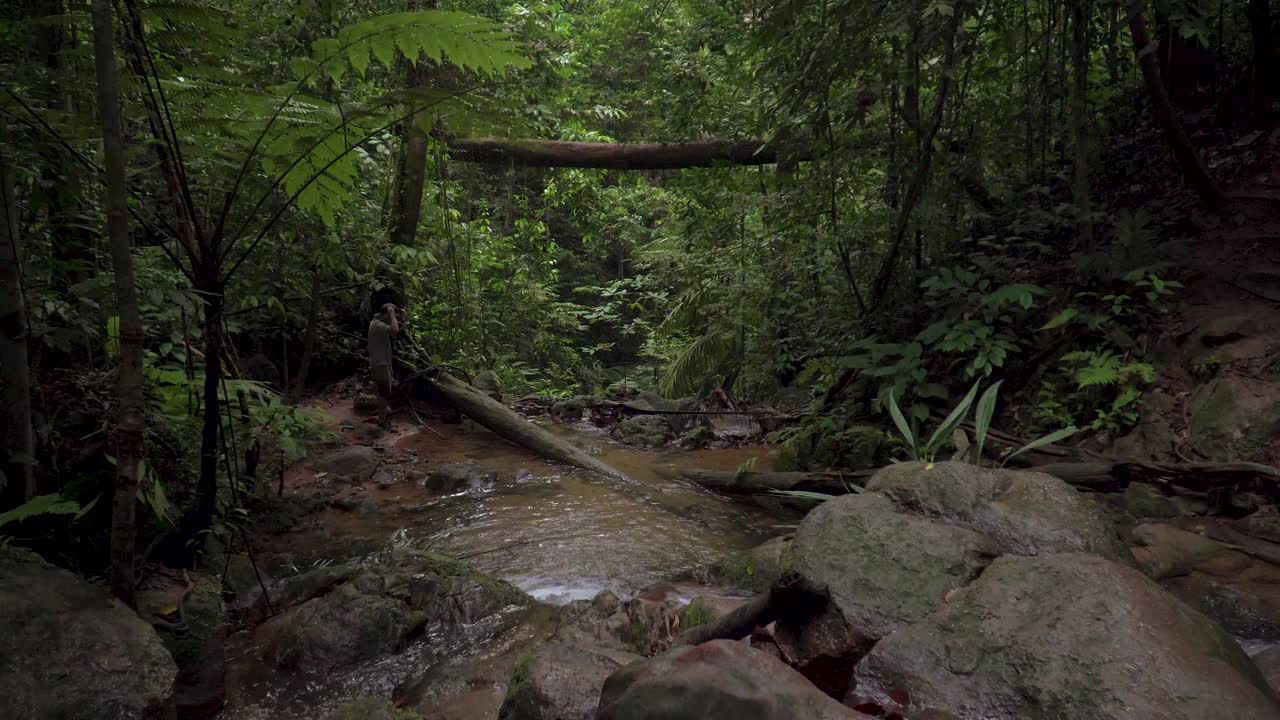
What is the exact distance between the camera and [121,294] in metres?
2.24

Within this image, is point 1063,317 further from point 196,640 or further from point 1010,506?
point 196,640

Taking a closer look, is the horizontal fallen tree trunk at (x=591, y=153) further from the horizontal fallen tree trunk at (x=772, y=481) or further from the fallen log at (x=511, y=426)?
the horizontal fallen tree trunk at (x=772, y=481)

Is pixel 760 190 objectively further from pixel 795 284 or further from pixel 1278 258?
pixel 1278 258

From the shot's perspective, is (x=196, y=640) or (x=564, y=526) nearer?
(x=196, y=640)

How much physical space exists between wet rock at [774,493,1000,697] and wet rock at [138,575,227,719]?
2157 mm

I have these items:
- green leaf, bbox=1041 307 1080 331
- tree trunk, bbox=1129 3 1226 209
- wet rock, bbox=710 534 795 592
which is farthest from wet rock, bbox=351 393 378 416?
tree trunk, bbox=1129 3 1226 209

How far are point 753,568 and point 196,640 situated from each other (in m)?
2.52

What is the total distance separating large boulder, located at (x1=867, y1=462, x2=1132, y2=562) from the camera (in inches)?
113

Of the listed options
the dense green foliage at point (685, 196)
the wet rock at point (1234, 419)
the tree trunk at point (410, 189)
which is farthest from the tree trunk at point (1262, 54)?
the tree trunk at point (410, 189)

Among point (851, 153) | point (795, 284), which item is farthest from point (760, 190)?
point (851, 153)

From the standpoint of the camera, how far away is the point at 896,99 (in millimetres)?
5703

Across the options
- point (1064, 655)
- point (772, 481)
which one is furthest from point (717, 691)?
point (772, 481)

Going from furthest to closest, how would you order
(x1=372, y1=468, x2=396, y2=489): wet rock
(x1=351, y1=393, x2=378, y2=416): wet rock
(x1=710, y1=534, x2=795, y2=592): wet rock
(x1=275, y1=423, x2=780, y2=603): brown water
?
(x1=351, y1=393, x2=378, y2=416): wet rock → (x1=372, y1=468, x2=396, y2=489): wet rock → (x1=275, y1=423, x2=780, y2=603): brown water → (x1=710, y1=534, x2=795, y2=592): wet rock

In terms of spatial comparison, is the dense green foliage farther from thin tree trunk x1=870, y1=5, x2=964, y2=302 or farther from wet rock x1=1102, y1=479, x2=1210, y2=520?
wet rock x1=1102, y1=479, x2=1210, y2=520
